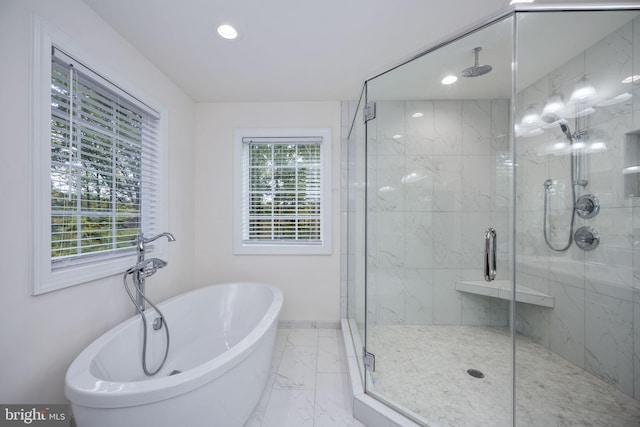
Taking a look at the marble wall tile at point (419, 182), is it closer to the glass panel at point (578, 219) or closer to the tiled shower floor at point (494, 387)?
the glass panel at point (578, 219)

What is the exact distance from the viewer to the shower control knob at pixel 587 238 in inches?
56.2

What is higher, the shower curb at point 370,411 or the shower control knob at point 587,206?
the shower control knob at point 587,206

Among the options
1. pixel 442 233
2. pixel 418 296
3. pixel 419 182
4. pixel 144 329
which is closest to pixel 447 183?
pixel 419 182

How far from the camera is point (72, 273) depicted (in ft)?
3.93

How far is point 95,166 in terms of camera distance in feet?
4.49

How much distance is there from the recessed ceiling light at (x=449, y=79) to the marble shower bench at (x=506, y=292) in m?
1.36

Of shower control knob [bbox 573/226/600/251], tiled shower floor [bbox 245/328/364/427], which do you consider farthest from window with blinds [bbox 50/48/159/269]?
shower control knob [bbox 573/226/600/251]

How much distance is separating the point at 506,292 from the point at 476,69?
1.37m

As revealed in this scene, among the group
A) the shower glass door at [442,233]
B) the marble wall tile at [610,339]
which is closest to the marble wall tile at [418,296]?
the shower glass door at [442,233]

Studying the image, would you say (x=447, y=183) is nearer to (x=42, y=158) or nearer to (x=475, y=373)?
(x=475, y=373)

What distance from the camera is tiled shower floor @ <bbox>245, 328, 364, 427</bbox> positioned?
1.34 metres

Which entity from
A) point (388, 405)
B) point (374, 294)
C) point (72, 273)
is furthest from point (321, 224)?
point (72, 273)

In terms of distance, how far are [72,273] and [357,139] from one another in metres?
2.06

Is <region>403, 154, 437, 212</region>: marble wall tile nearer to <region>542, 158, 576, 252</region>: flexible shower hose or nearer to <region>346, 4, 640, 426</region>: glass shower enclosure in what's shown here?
<region>346, 4, 640, 426</region>: glass shower enclosure
